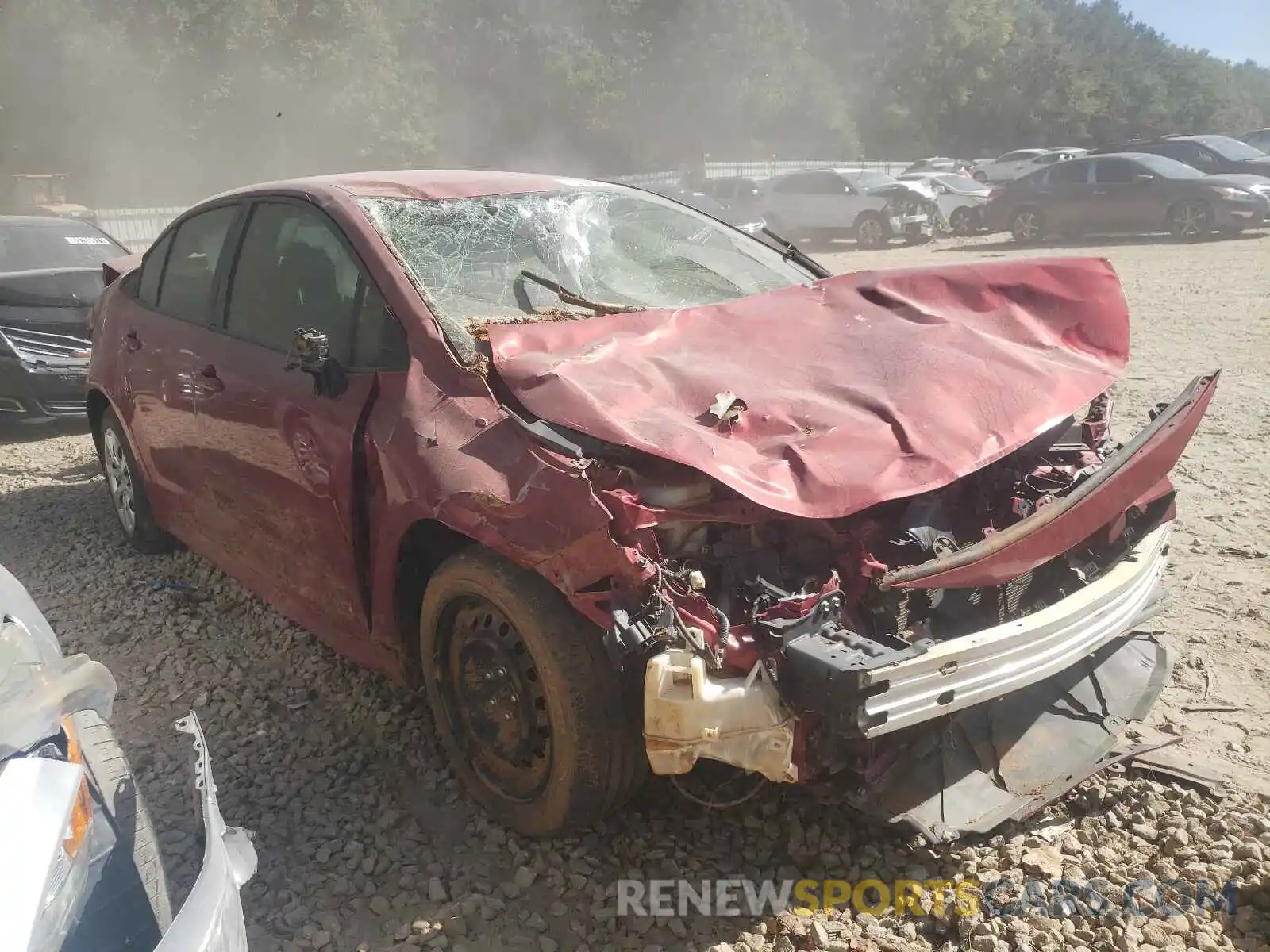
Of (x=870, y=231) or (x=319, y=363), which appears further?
(x=870, y=231)

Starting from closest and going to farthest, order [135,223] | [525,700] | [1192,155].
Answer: [525,700], [1192,155], [135,223]

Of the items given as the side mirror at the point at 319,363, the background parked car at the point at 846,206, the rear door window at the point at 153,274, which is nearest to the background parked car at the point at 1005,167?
the background parked car at the point at 846,206

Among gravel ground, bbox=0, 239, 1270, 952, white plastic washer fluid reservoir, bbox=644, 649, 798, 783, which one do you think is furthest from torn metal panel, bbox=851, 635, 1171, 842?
white plastic washer fluid reservoir, bbox=644, 649, 798, 783

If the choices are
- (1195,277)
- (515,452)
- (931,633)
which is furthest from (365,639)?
(1195,277)

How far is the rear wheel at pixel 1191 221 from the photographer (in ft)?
54.5

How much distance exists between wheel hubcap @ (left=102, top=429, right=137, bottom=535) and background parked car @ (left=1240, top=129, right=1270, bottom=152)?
86.8ft

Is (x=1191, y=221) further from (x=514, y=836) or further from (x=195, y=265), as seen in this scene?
(x=514, y=836)

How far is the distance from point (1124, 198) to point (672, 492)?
17.6 metres

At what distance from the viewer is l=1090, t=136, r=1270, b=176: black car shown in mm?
18828

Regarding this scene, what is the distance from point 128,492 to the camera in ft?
16.2

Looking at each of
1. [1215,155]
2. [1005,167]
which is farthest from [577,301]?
[1005,167]

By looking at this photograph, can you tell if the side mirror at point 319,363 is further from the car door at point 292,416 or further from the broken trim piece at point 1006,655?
the broken trim piece at point 1006,655

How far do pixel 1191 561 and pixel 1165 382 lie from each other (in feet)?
11.5

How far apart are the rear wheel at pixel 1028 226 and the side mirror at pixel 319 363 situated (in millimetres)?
17814
